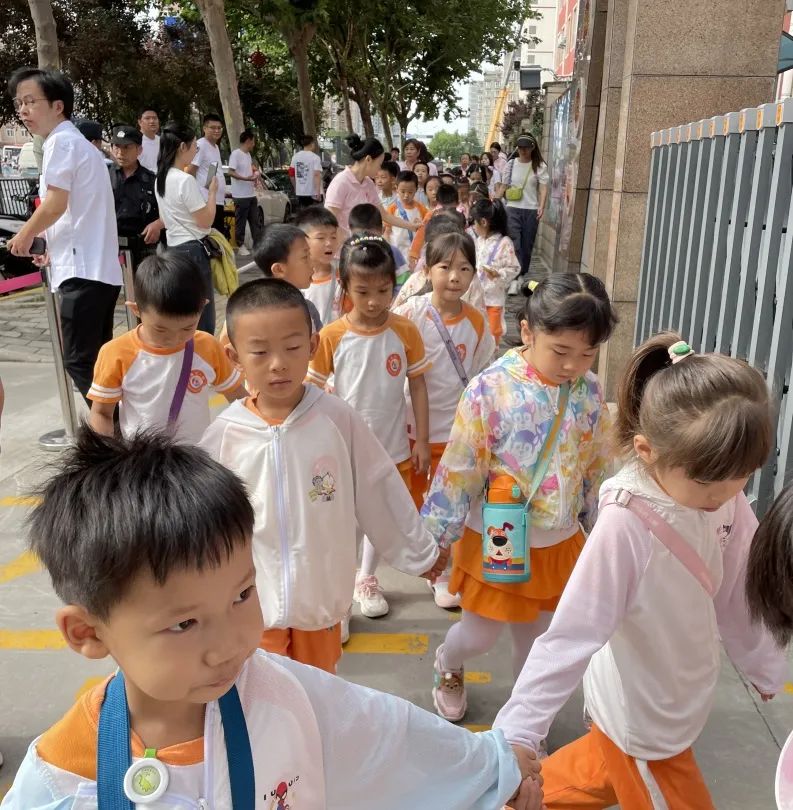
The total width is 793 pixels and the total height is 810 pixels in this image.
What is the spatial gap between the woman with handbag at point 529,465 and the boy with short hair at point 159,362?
116cm

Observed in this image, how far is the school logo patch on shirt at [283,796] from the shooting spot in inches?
48.6

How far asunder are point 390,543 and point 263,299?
2.68 ft

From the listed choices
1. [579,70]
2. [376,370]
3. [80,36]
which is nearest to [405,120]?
[80,36]

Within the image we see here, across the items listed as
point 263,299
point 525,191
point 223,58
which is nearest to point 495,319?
point 263,299

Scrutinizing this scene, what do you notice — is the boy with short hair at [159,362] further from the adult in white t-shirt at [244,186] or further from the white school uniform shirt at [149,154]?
the adult in white t-shirt at [244,186]

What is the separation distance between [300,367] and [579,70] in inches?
A: 275

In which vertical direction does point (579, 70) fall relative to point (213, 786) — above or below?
above

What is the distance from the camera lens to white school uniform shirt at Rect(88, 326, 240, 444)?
316 centimetres

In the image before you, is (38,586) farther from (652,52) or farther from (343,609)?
(652,52)

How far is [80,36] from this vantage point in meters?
25.0

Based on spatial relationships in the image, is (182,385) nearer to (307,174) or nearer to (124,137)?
(124,137)

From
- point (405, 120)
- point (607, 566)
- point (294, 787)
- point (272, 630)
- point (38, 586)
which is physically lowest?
point (38, 586)

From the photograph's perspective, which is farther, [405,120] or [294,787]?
[405,120]

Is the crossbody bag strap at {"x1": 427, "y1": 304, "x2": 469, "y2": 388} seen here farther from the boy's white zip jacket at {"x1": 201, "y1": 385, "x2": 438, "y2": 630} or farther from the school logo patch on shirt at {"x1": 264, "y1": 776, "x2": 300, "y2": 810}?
the school logo patch on shirt at {"x1": 264, "y1": 776, "x2": 300, "y2": 810}
